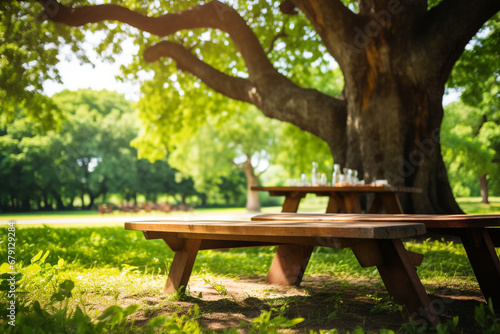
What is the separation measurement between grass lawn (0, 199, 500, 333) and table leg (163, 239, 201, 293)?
0.33 ft

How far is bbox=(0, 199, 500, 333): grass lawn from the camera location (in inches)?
85.6

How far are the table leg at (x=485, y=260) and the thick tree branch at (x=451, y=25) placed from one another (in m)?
4.38

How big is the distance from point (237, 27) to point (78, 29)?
4.83 meters

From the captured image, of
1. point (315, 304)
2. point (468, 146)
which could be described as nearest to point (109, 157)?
point (468, 146)

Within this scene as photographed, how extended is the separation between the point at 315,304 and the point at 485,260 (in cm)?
118

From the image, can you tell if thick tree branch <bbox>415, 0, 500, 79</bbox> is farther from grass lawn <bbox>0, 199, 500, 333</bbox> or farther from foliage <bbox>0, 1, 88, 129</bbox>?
foliage <bbox>0, 1, 88, 129</bbox>

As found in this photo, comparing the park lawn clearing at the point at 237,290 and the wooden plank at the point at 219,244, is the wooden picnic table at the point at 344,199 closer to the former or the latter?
the park lawn clearing at the point at 237,290

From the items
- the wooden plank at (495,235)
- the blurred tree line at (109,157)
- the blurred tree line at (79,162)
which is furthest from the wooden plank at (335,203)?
the blurred tree line at (79,162)

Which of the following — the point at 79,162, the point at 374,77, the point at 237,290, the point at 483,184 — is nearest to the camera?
the point at 237,290

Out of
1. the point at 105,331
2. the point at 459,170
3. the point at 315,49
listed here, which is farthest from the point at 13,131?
the point at 105,331

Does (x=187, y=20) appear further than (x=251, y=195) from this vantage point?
No

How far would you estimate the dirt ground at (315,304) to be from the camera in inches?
98.9

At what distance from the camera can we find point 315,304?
9.86 ft

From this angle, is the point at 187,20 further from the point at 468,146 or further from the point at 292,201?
the point at 468,146
